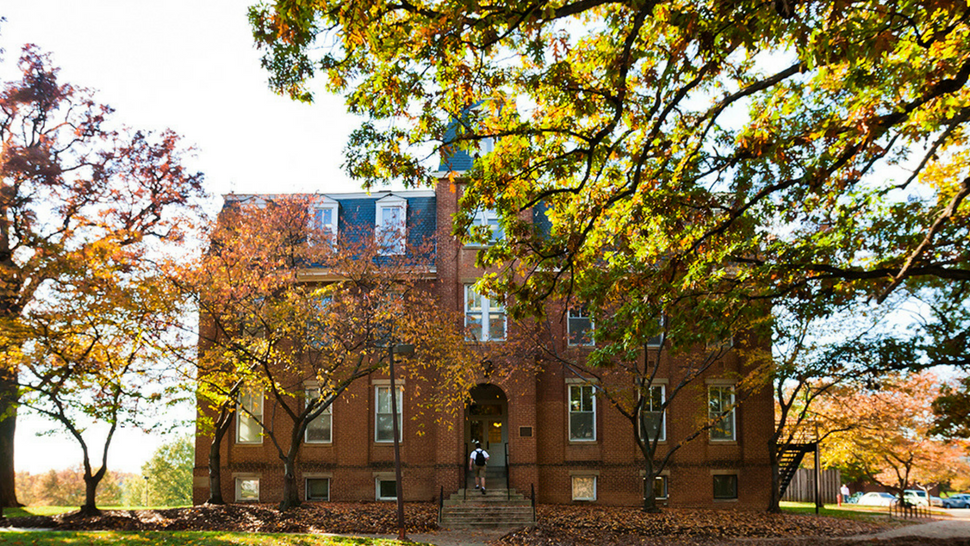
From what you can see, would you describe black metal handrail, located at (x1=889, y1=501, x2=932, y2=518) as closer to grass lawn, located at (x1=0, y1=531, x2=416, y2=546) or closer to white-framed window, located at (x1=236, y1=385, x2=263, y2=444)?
grass lawn, located at (x1=0, y1=531, x2=416, y2=546)

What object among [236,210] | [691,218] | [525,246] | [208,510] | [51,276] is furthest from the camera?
[236,210]

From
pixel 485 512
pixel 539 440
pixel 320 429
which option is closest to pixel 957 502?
pixel 539 440

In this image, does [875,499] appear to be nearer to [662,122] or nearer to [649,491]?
[649,491]

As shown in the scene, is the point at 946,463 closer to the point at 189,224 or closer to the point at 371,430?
the point at 371,430

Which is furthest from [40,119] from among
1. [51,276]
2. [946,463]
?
[946,463]

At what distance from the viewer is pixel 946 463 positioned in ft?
132

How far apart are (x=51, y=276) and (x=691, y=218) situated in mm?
16544

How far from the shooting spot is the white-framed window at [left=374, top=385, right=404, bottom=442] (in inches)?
1050

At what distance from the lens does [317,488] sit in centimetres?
2670

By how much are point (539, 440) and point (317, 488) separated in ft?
27.1

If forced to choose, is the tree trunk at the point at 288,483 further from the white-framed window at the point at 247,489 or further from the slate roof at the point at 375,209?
the slate roof at the point at 375,209

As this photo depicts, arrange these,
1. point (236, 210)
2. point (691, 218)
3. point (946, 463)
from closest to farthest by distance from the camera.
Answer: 1. point (691, 218)
2. point (236, 210)
3. point (946, 463)

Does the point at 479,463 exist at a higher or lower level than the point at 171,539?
higher

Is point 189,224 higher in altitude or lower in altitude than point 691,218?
higher
